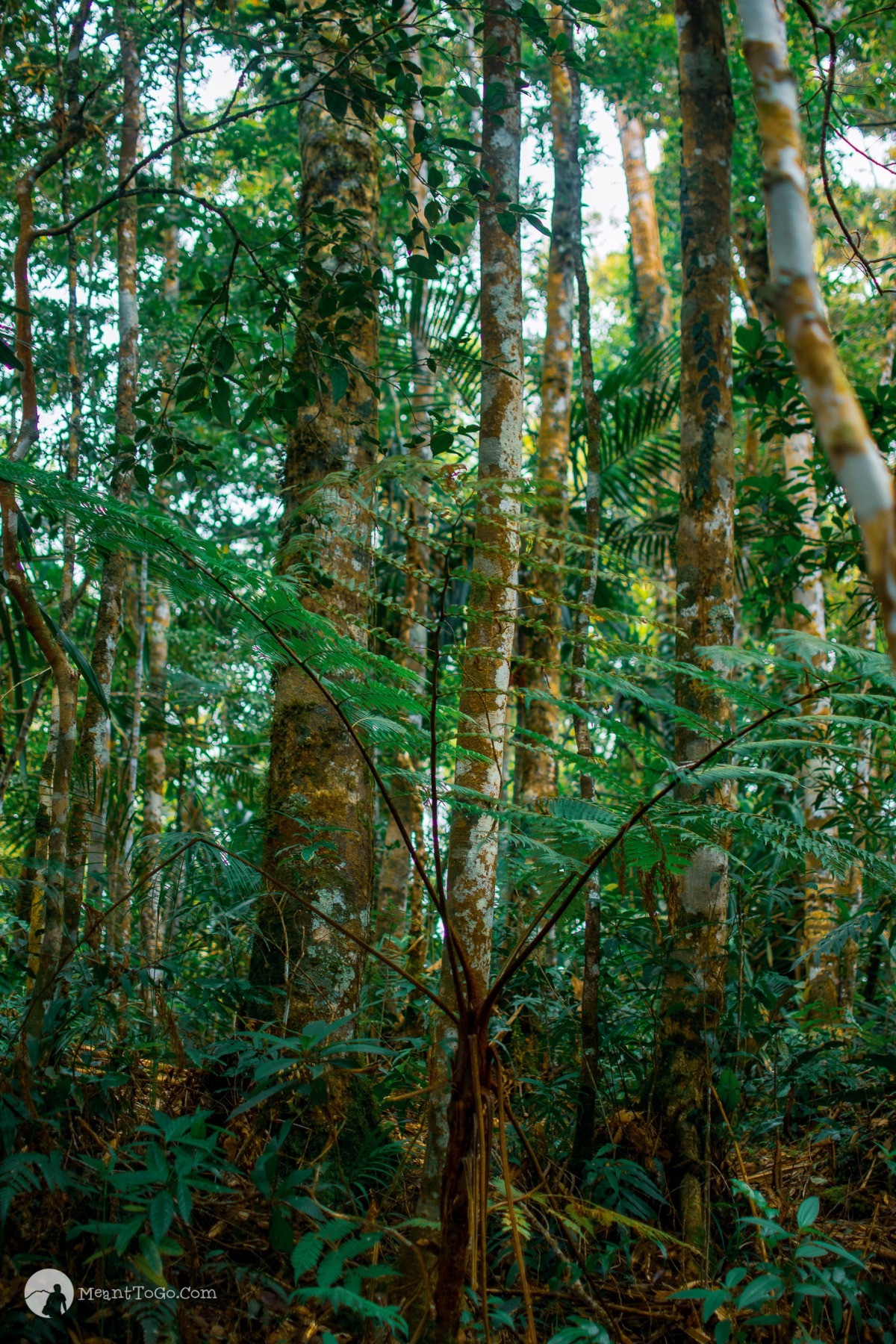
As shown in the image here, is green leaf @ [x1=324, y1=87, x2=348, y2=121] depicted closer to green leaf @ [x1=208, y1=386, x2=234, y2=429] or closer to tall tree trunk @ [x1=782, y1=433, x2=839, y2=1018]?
green leaf @ [x1=208, y1=386, x2=234, y2=429]

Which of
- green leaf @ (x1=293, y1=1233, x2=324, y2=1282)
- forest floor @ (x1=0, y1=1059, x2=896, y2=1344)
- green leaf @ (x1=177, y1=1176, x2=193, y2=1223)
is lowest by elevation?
forest floor @ (x1=0, y1=1059, x2=896, y2=1344)

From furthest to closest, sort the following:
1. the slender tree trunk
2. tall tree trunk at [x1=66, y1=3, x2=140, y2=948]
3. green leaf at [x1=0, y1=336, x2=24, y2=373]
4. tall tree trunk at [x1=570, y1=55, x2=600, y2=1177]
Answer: the slender tree trunk < tall tree trunk at [x1=66, y1=3, x2=140, y2=948] < tall tree trunk at [x1=570, y1=55, x2=600, y2=1177] < green leaf at [x1=0, y1=336, x2=24, y2=373]

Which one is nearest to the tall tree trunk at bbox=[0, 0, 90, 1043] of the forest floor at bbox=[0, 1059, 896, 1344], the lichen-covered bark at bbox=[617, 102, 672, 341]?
the forest floor at bbox=[0, 1059, 896, 1344]

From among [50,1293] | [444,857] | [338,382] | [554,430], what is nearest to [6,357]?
[338,382]

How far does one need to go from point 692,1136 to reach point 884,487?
2485mm

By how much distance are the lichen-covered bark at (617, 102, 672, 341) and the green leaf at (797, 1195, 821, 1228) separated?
343 inches

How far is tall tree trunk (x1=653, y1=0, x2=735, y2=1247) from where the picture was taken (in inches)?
113

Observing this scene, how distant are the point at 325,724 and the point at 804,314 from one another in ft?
7.82

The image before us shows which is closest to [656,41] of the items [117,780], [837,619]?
[837,619]

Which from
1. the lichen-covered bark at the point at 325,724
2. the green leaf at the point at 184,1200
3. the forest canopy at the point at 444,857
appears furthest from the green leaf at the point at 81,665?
the green leaf at the point at 184,1200

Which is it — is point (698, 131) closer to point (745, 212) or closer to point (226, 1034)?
point (226, 1034)

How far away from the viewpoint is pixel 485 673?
9.03ft

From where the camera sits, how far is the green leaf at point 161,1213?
166 cm

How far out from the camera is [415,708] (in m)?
2.24
